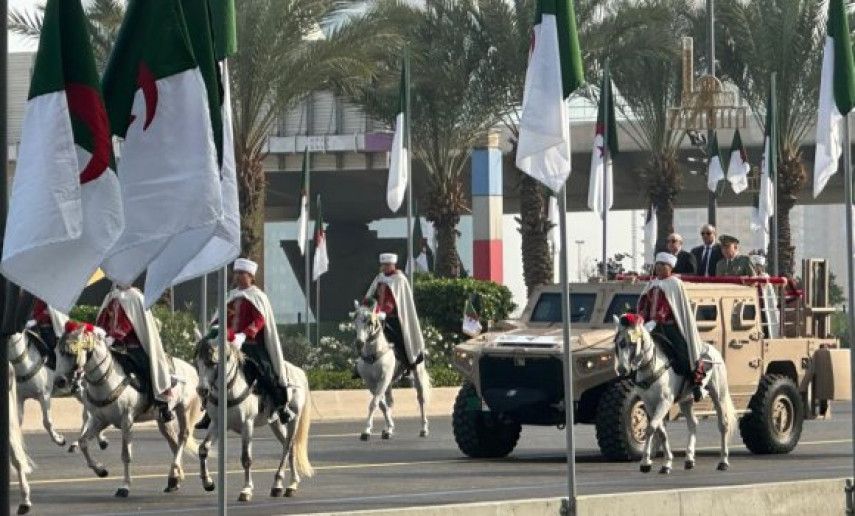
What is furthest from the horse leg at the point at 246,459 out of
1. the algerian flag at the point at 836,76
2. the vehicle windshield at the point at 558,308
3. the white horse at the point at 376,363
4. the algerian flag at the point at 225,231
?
the white horse at the point at 376,363

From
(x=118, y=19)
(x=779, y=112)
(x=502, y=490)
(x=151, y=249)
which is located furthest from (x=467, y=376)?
(x=779, y=112)

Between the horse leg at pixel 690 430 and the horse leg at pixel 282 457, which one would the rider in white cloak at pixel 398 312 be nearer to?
the horse leg at pixel 690 430

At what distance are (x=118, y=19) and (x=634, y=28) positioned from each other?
14.0 metres

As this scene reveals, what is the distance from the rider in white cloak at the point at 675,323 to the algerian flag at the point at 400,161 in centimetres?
1735

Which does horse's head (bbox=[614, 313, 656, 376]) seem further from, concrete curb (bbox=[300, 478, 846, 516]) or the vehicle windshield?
concrete curb (bbox=[300, 478, 846, 516])

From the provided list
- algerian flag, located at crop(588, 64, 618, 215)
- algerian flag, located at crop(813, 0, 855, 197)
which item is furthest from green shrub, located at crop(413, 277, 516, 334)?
algerian flag, located at crop(813, 0, 855, 197)

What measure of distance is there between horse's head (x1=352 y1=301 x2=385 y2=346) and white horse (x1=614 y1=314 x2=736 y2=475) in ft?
16.5

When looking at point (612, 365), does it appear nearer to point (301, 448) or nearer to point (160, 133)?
A: point (301, 448)

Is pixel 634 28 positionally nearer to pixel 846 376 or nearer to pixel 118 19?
pixel 118 19

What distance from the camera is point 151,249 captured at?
11719 mm

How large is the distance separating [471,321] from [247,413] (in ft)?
57.1

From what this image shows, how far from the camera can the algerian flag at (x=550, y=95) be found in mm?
17312

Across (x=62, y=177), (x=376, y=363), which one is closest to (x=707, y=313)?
(x=376, y=363)

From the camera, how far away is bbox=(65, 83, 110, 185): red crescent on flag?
1105 cm
